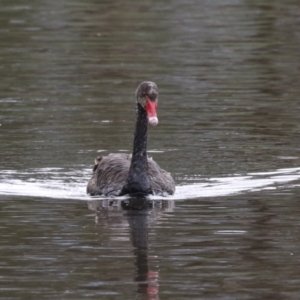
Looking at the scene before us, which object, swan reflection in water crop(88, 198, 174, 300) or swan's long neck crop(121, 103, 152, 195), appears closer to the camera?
swan reflection in water crop(88, 198, 174, 300)

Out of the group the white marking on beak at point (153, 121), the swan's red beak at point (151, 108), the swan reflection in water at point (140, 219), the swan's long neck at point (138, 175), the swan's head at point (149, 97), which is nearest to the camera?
the swan reflection in water at point (140, 219)

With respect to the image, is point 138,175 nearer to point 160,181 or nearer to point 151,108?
point 160,181

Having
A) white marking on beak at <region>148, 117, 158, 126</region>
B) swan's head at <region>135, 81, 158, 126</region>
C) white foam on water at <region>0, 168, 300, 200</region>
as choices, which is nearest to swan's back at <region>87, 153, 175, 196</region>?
white foam on water at <region>0, 168, 300, 200</region>

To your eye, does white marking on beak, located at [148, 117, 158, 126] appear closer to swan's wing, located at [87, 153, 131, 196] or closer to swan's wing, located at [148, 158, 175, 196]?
swan's wing, located at [148, 158, 175, 196]

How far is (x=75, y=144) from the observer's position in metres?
14.6

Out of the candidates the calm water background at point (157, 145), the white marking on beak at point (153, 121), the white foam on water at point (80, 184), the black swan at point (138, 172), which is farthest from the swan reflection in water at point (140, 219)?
the white marking on beak at point (153, 121)

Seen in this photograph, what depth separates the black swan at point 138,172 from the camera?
38.9 ft

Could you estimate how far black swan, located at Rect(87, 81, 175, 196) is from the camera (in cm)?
1186

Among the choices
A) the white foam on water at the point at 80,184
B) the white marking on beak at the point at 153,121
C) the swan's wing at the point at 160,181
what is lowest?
the white foam on water at the point at 80,184

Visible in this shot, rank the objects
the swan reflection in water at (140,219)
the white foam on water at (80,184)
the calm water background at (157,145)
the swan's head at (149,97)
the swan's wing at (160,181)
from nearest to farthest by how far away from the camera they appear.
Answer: the swan reflection in water at (140,219) → the calm water background at (157,145) → the swan's head at (149,97) → the swan's wing at (160,181) → the white foam on water at (80,184)

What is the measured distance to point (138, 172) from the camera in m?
11.9

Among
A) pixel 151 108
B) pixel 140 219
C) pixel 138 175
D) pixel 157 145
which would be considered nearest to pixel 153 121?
pixel 151 108

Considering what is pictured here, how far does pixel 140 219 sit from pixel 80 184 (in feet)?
7.17

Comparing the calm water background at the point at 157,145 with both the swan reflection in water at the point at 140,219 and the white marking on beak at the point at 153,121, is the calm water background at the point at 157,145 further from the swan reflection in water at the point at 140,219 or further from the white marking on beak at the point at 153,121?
the white marking on beak at the point at 153,121
